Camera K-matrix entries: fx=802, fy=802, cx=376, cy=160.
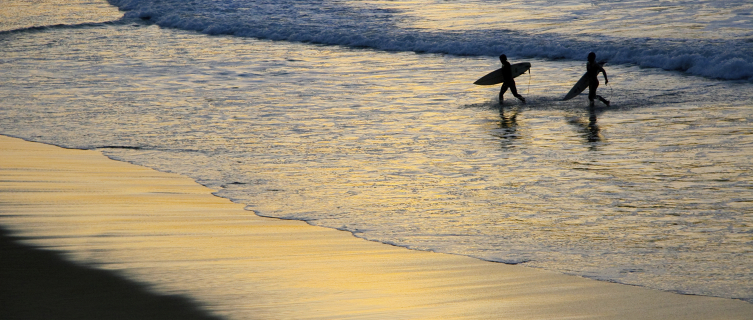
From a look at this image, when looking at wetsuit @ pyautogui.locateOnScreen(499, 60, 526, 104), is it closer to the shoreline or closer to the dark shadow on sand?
the shoreline

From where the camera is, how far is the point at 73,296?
16.9 feet

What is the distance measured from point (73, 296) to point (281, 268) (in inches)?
58.5

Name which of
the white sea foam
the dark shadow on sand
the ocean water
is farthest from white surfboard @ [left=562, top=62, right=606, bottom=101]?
the dark shadow on sand

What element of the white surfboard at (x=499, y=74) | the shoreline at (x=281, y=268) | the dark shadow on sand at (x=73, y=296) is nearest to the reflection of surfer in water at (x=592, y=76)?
the white surfboard at (x=499, y=74)

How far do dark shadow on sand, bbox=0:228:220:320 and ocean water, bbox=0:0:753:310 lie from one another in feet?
7.55

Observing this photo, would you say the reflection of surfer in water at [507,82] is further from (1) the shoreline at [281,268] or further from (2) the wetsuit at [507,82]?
(1) the shoreline at [281,268]

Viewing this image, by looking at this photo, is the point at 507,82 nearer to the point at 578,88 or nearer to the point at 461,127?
the point at 578,88

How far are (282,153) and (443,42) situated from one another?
55.8 ft

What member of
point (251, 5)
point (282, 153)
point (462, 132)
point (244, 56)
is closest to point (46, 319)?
point (282, 153)

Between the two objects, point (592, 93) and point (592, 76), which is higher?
point (592, 76)

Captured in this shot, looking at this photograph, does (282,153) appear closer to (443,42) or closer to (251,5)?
(443,42)

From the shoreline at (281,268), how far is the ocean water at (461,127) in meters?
0.34

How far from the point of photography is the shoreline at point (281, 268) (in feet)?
16.9

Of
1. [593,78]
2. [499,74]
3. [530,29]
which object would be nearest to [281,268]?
[593,78]
